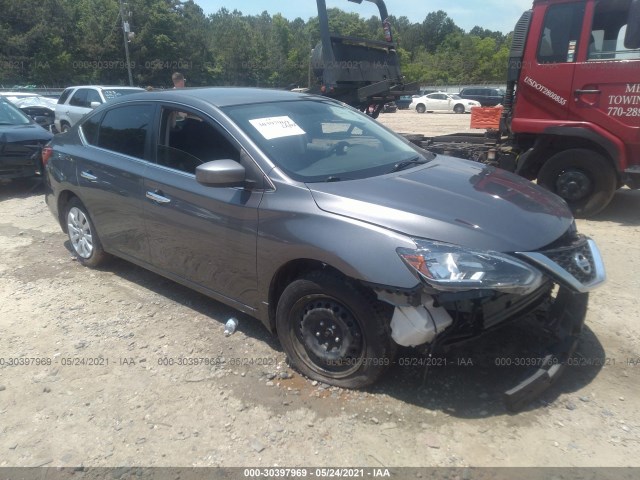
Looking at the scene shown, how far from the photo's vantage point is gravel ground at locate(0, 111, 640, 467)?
255 cm

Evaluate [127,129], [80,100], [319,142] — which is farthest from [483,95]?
[319,142]

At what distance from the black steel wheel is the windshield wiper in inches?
41.4

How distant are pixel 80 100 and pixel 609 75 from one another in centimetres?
1320

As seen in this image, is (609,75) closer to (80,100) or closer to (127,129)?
(127,129)

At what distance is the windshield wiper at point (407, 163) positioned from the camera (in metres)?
3.50

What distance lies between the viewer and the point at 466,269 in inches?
98.1

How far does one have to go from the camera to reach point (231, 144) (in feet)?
11.0

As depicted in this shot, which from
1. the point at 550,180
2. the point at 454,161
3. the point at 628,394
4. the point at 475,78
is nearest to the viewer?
the point at 628,394

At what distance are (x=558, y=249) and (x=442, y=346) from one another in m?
0.86

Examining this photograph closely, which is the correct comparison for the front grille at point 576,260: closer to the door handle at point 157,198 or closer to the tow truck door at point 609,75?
the door handle at point 157,198

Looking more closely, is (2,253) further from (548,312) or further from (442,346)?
(548,312)

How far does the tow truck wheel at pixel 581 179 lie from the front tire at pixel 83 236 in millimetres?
5367

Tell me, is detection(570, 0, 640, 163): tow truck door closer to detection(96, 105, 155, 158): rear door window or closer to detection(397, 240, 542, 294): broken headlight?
detection(397, 240, 542, 294): broken headlight

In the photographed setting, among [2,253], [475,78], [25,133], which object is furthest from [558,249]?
[475,78]
